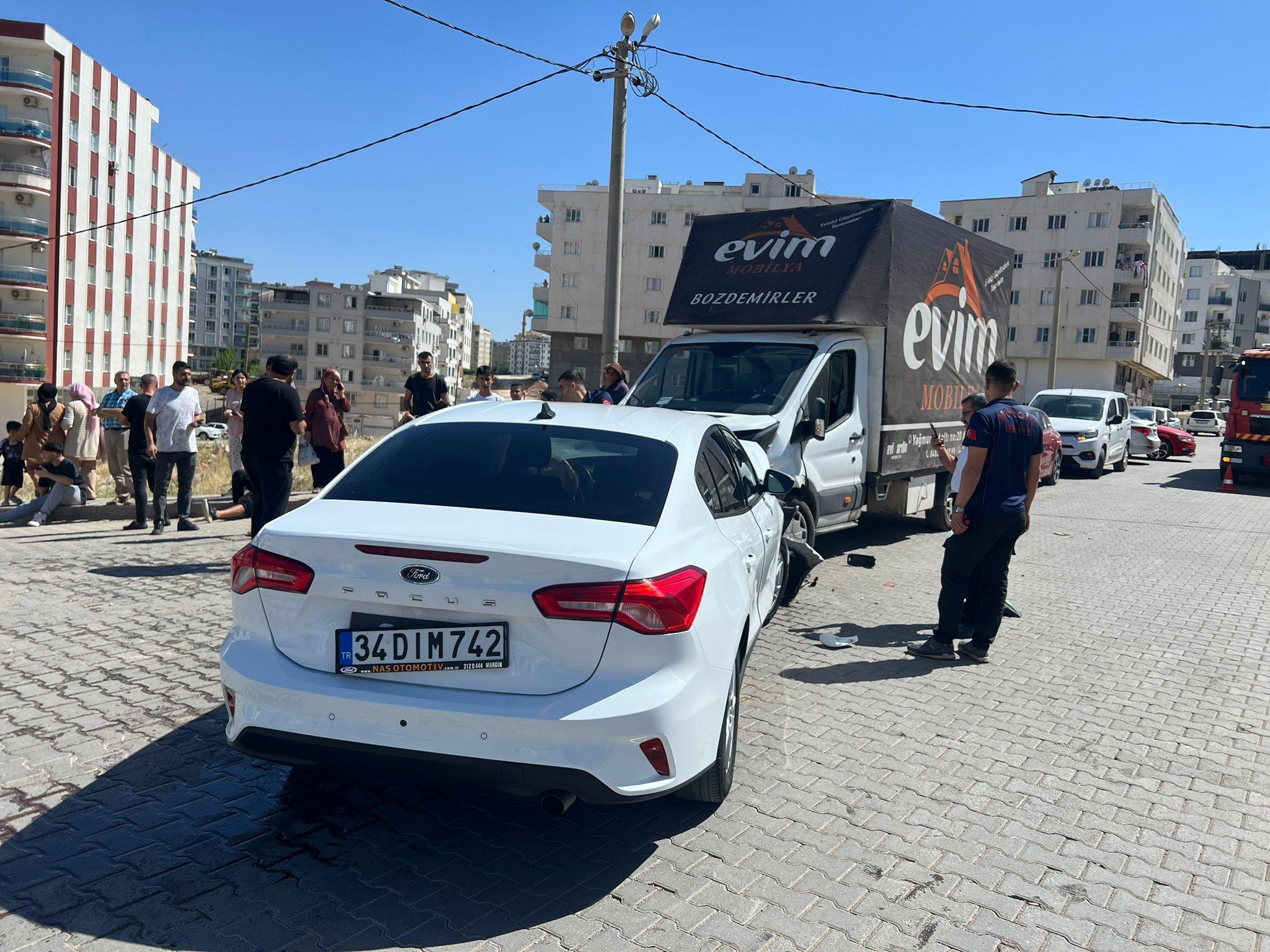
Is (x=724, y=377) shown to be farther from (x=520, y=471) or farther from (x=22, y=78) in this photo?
(x=22, y=78)

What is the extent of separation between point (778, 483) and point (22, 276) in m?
62.0

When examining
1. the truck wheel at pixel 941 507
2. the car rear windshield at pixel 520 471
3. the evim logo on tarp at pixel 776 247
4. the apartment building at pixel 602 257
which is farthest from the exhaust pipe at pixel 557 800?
the apartment building at pixel 602 257

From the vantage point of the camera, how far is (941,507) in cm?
1215

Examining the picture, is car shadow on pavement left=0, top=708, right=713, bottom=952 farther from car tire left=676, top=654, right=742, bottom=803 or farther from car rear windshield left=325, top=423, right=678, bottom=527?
car rear windshield left=325, top=423, right=678, bottom=527

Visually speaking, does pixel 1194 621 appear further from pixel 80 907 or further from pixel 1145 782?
pixel 80 907

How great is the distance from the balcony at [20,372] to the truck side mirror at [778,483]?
200 ft

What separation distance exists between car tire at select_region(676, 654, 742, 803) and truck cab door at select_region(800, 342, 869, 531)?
14.9 ft

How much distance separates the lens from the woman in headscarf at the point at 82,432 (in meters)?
11.1

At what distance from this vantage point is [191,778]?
4.11m

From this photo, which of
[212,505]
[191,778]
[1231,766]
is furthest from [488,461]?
[212,505]

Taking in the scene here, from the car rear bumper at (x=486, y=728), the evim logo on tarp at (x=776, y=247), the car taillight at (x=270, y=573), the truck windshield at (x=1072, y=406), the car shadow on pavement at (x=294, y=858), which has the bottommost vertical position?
the car shadow on pavement at (x=294, y=858)

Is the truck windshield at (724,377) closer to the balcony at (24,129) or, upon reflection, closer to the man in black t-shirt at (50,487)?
the man in black t-shirt at (50,487)

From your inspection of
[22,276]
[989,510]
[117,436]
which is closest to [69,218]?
[22,276]

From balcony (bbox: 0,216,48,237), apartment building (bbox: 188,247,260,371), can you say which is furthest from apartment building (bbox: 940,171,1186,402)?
apartment building (bbox: 188,247,260,371)
